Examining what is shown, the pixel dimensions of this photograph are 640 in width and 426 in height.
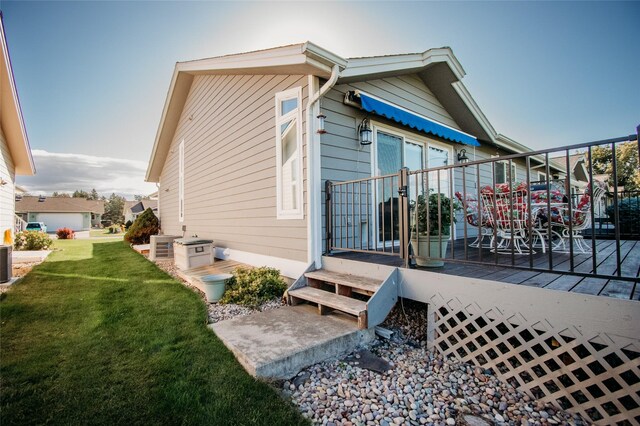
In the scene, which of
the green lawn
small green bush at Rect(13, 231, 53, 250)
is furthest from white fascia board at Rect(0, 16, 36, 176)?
the green lawn

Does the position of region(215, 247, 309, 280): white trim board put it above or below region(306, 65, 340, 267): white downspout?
below

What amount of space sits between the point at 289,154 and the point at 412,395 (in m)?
3.43

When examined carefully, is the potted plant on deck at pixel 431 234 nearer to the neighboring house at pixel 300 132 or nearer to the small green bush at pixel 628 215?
the neighboring house at pixel 300 132

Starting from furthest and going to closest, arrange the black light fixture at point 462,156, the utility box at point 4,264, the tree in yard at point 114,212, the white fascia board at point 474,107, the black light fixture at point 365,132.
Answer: the tree in yard at point 114,212, the black light fixture at point 462,156, the white fascia board at point 474,107, the utility box at point 4,264, the black light fixture at point 365,132

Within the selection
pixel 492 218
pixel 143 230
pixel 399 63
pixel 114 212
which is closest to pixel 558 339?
pixel 492 218

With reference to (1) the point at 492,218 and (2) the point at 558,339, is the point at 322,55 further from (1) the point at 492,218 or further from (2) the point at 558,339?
(2) the point at 558,339

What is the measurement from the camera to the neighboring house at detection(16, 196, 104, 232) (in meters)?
35.8

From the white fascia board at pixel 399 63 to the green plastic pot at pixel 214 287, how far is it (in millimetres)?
3213

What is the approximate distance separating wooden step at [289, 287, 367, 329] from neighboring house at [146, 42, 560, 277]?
51 centimetres

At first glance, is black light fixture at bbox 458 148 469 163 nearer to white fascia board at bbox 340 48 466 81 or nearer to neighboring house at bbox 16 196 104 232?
white fascia board at bbox 340 48 466 81

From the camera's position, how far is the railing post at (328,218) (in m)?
3.96

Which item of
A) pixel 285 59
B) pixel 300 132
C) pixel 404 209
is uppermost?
pixel 285 59

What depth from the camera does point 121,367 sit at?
232 cm

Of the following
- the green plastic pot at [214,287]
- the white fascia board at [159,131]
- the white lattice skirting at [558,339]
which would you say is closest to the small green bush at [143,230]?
the white fascia board at [159,131]
